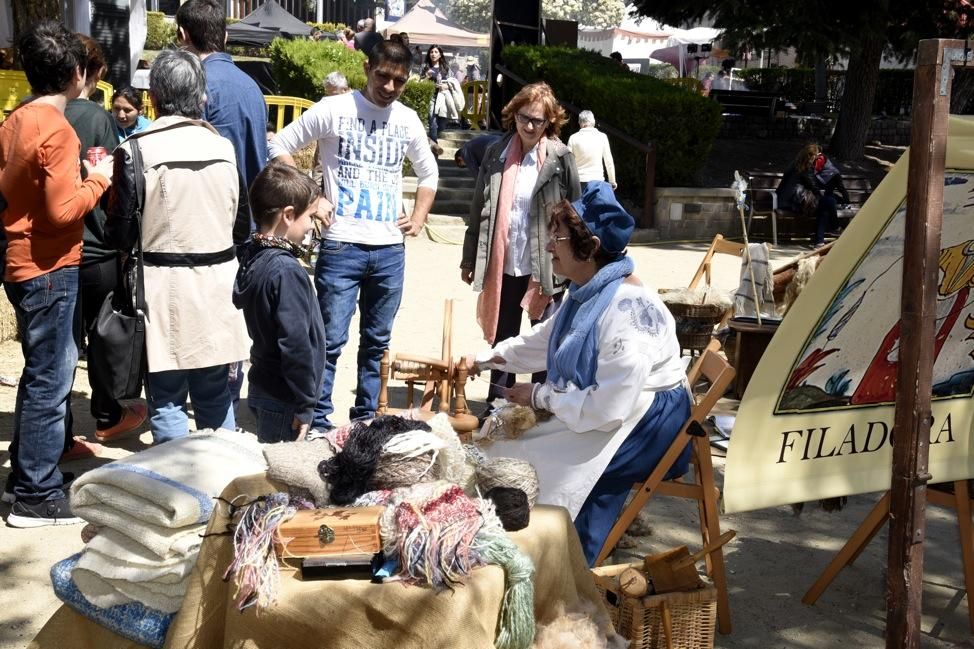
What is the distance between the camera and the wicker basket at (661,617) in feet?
10.6

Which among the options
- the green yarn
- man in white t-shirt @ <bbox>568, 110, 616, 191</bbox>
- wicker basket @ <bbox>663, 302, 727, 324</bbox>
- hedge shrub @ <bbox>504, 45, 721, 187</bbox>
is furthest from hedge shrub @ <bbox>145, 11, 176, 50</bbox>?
the green yarn

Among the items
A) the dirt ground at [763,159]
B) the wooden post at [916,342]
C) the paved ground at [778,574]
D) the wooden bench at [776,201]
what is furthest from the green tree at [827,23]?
the wooden post at [916,342]

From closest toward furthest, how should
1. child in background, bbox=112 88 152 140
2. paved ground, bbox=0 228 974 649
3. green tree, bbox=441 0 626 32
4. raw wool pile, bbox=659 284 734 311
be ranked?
paved ground, bbox=0 228 974 649 < raw wool pile, bbox=659 284 734 311 < child in background, bbox=112 88 152 140 < green tree, bbox=441 0 626 32

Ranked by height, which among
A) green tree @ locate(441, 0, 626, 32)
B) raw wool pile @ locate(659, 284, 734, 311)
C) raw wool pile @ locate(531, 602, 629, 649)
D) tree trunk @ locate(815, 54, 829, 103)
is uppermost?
green tree @ locate(441, 0, 626, 32)

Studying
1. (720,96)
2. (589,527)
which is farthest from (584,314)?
(720,96)

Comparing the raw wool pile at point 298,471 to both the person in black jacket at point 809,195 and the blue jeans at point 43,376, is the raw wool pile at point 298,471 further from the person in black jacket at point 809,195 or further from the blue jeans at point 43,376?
the person in black jacket at point 809,195

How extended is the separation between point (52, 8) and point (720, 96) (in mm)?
16063

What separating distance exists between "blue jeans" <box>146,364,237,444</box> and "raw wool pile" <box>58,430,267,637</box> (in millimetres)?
1331

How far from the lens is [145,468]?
287cm

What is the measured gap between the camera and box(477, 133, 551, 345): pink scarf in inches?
227

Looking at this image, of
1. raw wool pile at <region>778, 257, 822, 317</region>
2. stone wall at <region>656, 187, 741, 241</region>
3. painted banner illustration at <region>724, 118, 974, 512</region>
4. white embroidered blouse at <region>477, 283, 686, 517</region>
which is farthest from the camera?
stone wall at <region>656, 187, 741, 241</region>

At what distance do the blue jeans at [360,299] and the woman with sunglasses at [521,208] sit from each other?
61 cm

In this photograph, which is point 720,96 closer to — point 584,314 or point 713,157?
point 713,157

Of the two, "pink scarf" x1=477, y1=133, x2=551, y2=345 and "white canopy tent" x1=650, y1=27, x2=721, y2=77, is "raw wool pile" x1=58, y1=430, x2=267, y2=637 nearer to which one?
"pink scarf" x1=477, y1=133, x2=551, y2=345
